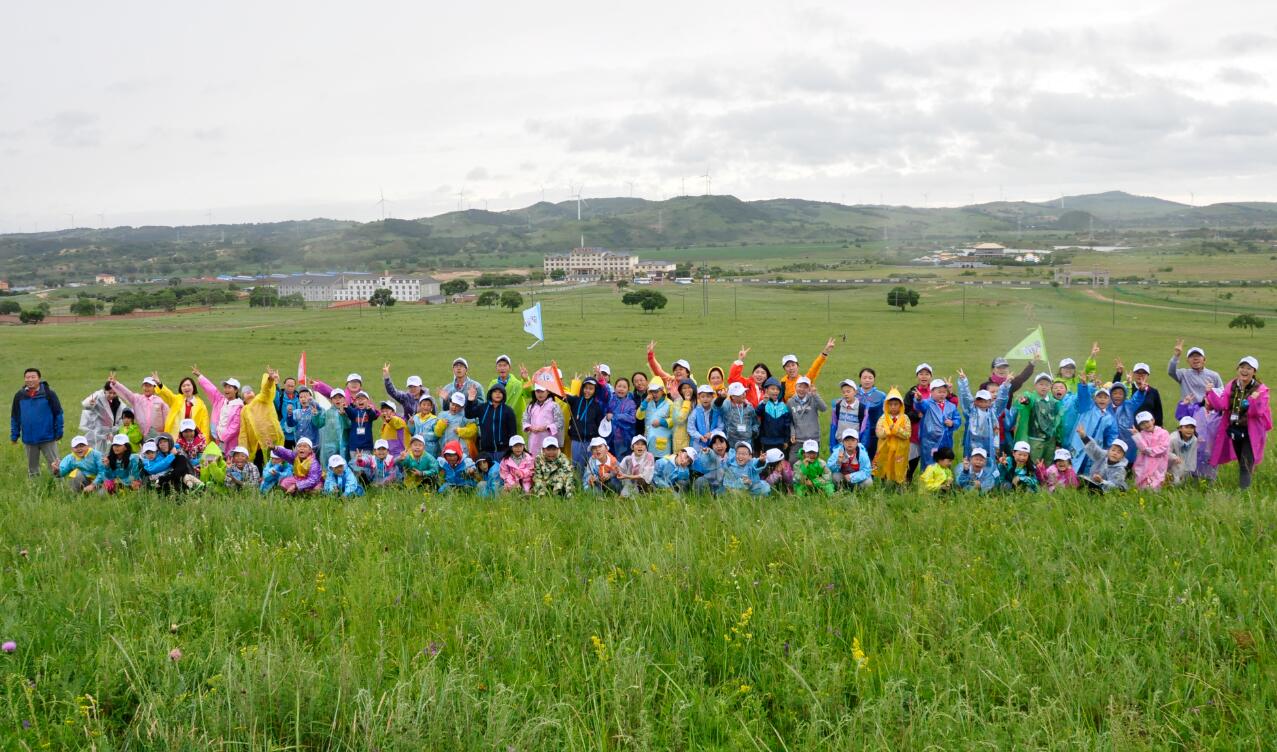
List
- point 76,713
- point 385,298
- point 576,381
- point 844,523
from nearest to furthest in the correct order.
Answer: point 76,713, point 844,523, point 576,381, point 385,298

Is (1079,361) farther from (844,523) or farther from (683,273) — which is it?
(683,273)

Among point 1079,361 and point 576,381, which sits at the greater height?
point 576,381

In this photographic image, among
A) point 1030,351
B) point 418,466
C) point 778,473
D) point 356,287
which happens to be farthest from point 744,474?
point 356,287

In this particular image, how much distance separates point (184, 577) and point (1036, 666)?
6.07 metres

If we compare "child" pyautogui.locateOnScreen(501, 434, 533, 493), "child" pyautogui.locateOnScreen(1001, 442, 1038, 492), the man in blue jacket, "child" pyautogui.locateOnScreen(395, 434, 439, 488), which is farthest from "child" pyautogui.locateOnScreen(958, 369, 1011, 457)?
the man in blue jacket

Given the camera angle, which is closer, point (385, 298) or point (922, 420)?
point (922, 420)

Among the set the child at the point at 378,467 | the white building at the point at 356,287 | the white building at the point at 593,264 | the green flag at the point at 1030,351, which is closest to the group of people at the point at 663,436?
the child at the point at 378,467

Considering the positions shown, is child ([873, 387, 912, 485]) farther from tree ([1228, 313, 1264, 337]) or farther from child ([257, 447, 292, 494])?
tree ([1228, 313, 1264, 337])

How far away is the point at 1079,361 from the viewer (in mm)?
38594

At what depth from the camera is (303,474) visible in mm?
11461

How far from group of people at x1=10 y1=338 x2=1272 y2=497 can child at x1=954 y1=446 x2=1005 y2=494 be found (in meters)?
0.03

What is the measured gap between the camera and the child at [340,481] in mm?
10945

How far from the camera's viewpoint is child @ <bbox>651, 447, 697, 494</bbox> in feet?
36.2

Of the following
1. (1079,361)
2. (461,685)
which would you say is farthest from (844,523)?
(1079,361)
